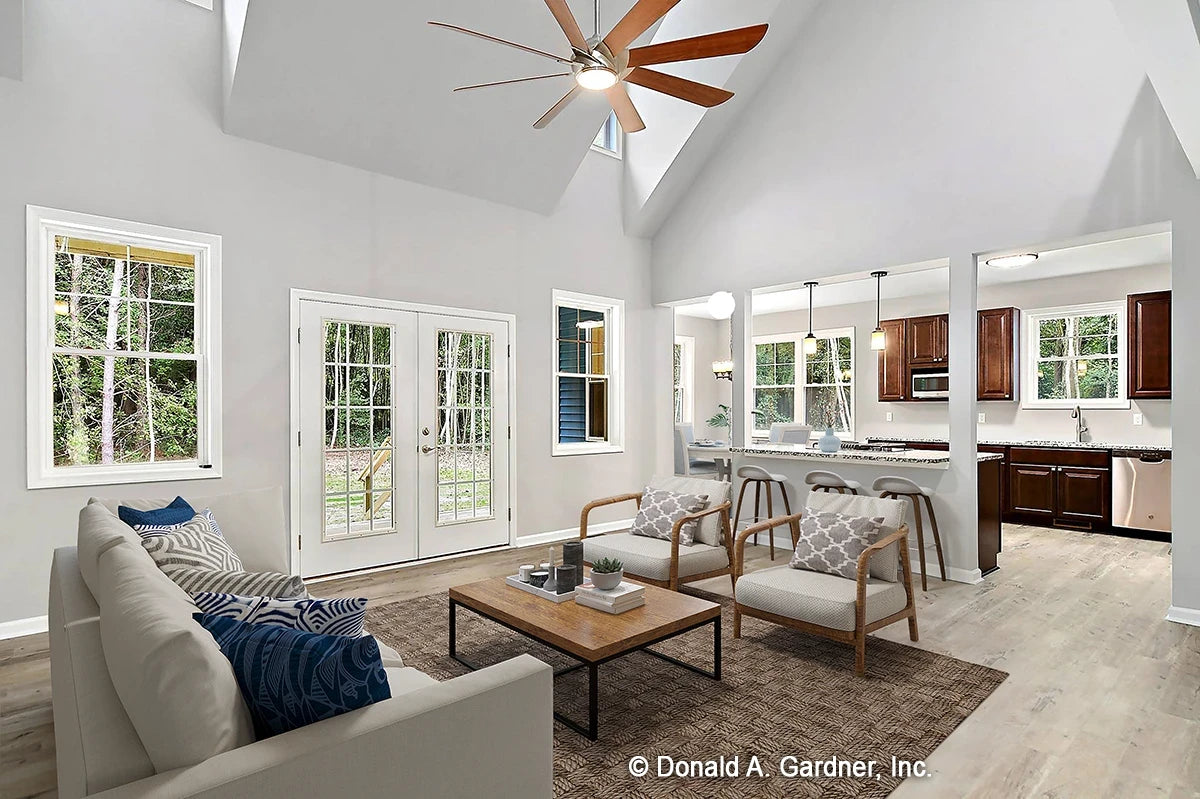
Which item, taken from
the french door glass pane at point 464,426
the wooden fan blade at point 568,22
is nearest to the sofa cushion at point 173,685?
the wooden fan blade at point 568,22

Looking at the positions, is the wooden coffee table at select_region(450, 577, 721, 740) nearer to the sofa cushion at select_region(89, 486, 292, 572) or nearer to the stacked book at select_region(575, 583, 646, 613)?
the stacked book at select_region(575, 583, 646, 613)

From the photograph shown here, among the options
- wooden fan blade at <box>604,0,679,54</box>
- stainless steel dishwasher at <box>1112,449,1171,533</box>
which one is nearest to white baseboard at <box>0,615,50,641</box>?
wooden fan blade at <box>604,0,679,54</box>

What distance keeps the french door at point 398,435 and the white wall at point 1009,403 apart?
5.56 metres

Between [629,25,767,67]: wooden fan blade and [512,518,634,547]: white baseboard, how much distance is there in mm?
3912

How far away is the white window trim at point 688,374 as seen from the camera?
Result: 10797 millimetres

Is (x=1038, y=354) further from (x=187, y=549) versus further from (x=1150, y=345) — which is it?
(x=187, y=549)

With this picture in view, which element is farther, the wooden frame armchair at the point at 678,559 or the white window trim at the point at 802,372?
the white window trim at the point at 802,372

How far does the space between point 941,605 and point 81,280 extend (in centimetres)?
575

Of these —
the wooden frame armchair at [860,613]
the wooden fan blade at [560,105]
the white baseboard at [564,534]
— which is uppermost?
the wooden fan blade at [560,105]

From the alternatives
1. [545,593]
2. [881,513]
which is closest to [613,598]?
[545,593]

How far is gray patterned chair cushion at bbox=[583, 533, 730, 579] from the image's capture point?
4.03m

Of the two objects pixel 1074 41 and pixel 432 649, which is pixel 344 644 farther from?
pixel 1074 41

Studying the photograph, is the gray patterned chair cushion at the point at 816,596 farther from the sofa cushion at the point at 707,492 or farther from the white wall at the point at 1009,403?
the white wall at the point at 1009,403

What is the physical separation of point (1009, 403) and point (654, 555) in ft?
19.7
